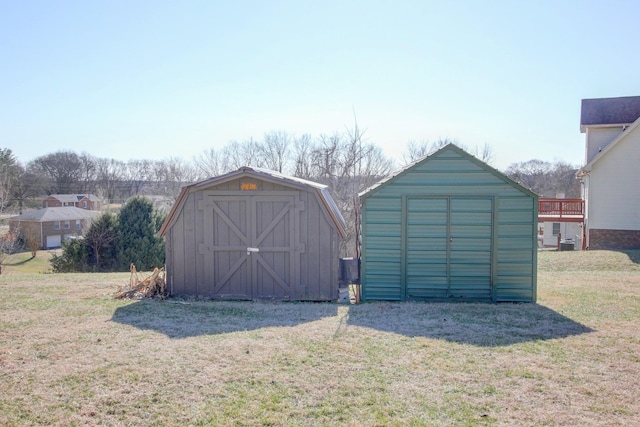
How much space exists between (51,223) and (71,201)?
10.8 meters

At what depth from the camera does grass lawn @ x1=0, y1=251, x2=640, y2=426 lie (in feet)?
12.9

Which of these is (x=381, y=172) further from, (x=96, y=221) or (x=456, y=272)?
(x=456, y=272)

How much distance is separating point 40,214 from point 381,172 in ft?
92.4

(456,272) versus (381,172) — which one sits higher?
(381,172)

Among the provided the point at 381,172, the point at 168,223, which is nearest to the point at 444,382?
the point at 168,223

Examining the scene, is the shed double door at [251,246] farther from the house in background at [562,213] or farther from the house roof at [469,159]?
the house in background at [562,213]

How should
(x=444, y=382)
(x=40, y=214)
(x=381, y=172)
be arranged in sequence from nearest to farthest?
1. (x=444, y=382)
2. (x=381, y=172)
3. (x=40, y=214)

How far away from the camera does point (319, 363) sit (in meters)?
5.09

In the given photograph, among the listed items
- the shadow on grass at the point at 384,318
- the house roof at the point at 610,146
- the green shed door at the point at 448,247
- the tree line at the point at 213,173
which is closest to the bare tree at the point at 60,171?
the tree line at the point at 213,173

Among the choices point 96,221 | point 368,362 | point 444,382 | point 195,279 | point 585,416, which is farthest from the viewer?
point 96,221

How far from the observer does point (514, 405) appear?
4062 millimetres

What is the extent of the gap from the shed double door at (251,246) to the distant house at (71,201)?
1639 inches

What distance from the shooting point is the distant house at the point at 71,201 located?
155 feet

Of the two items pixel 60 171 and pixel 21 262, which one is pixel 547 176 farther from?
pixel 60 171
